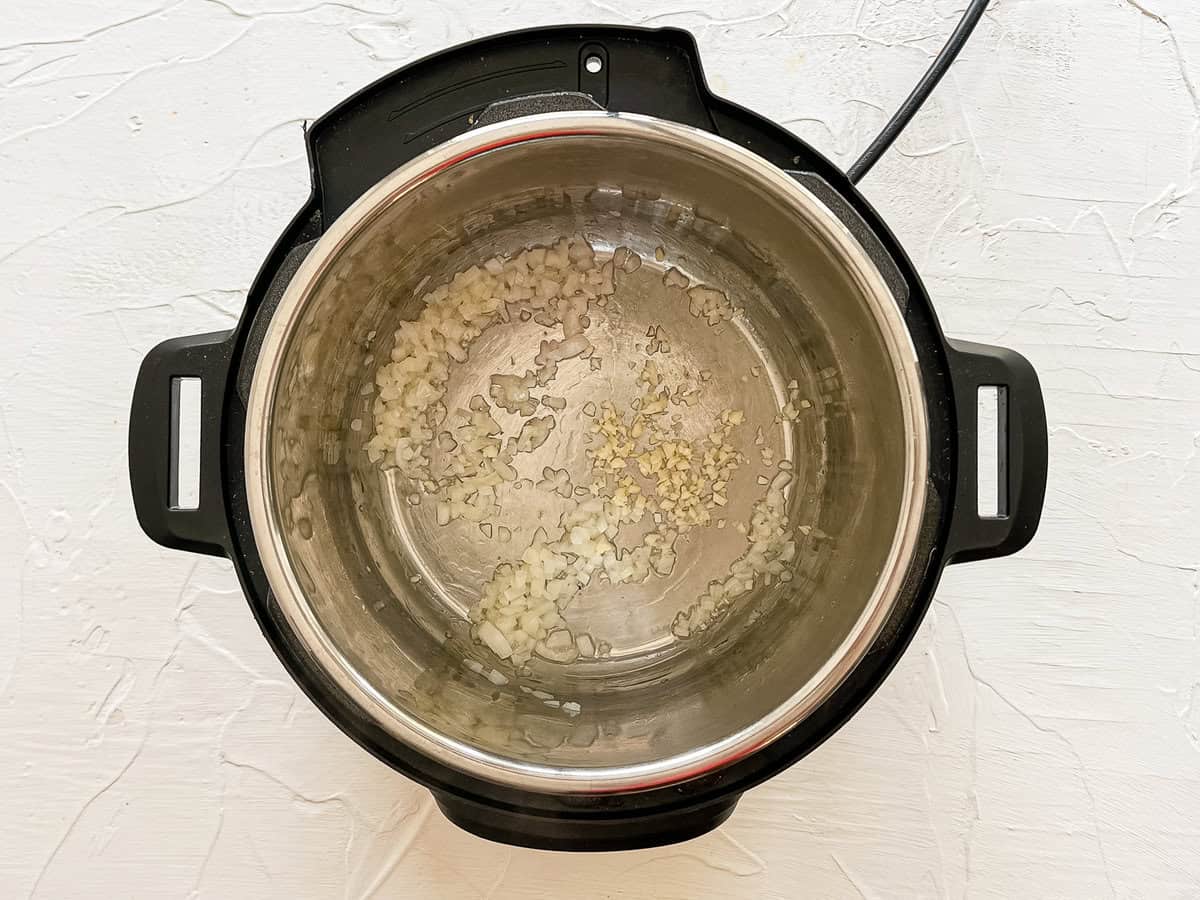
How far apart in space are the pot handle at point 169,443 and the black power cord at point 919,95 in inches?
16.6

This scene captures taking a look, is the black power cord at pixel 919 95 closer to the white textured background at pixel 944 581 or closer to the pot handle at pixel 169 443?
the white textured background at pixel 944 581

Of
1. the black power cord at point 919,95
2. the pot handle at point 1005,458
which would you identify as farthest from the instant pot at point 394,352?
the black power cord at point 919,95

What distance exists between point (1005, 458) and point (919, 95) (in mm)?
284

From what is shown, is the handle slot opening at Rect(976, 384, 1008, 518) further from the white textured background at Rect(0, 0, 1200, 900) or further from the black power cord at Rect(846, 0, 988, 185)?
the black power cord at Rect(846, 0, 988, 185)

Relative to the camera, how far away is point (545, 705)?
0.55m

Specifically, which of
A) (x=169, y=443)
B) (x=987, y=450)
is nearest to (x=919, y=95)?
(x=987, y=450)

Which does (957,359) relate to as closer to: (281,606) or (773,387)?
(773,387)

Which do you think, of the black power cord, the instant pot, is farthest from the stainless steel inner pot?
the black power cord

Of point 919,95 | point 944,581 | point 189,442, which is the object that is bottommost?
point 944,581

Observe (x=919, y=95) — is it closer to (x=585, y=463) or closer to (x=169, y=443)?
(x=585, y=463)

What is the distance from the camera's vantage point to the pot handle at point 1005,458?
430 mm

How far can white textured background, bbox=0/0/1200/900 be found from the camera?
58 centimetres

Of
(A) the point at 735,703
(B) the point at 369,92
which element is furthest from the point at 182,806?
(B) the point at 369,92

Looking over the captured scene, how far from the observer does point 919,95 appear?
0.56m
